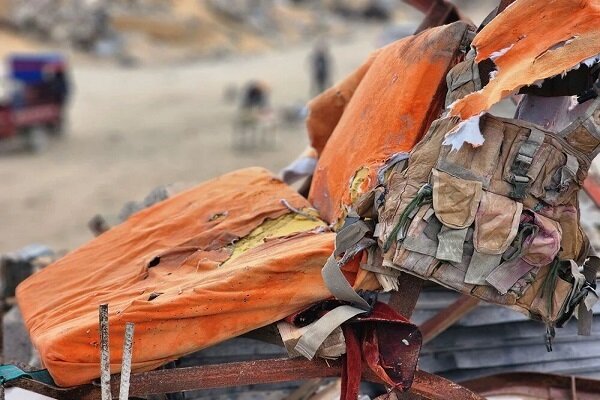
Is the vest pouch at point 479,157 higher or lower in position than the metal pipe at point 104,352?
higher

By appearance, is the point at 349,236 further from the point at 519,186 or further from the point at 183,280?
the point at 183,280

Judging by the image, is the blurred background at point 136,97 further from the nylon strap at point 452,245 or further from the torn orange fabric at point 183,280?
the nylon strap at point 452,245

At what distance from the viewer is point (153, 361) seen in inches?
106

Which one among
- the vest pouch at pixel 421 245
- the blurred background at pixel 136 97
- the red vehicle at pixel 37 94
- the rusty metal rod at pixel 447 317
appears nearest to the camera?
the vest pouch at pixel 421 245

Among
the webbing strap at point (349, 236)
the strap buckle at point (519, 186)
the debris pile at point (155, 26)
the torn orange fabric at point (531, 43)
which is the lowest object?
the debris pile at point (155, 26)

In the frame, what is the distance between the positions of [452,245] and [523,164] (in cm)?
35

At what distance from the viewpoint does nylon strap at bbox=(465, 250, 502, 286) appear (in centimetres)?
247

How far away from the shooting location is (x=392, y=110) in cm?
303

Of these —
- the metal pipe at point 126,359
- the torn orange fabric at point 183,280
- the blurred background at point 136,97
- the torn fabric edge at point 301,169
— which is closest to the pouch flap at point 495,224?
the torn orange fabric at point 183,280

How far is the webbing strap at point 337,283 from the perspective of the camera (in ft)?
8.45

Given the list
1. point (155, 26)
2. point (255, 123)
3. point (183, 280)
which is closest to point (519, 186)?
point (183, 280)

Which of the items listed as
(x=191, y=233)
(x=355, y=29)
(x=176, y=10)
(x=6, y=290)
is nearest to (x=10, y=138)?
(x=6, y=290)

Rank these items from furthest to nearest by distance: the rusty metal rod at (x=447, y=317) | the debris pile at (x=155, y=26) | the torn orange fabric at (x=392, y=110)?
the debris pile at (x=155, y=26)
the rusty metal rod at (x=447, y=317)
the torn orange fabric at (x=392, y=110)

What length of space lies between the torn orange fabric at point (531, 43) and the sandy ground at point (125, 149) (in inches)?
292
